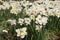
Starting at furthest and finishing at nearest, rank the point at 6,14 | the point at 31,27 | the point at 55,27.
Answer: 1. the point at 6,14
2. the point at 55,27
3. the point at 31,27

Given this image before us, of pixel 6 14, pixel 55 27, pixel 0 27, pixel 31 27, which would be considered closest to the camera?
pixel 31 27

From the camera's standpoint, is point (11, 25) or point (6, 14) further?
point (6, 14)

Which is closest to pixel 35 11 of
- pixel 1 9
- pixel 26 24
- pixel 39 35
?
pixel 26 24

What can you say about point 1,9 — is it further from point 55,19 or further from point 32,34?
point 32,34

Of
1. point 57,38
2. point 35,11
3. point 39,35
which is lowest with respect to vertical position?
point 57,38

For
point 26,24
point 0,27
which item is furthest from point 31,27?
point 0,27

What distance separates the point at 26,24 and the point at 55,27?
86 cm

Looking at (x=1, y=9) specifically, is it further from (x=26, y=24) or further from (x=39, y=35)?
(x=39, y=35)

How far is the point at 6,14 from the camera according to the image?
14.0 feet

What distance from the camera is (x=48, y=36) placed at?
355cm

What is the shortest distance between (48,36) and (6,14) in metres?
1.08

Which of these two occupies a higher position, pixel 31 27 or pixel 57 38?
pixel 31 27

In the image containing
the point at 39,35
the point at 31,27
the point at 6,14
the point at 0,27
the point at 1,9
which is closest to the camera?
the point at 39,35

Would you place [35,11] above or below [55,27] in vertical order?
above
